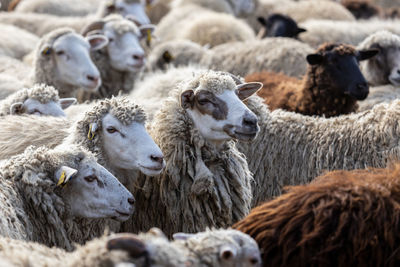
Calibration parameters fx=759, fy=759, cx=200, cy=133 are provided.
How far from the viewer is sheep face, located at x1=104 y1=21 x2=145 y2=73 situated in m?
8.20

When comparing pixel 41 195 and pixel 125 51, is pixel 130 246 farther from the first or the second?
pixel 125 51

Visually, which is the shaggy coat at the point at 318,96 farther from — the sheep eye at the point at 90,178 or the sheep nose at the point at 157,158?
the sheep eye at the point at 90,178

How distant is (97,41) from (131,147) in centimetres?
360

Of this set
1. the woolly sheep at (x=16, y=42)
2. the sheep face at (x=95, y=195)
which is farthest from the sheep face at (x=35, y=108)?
the woolly sheep at (x=16, y=42)

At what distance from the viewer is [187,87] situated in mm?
5141

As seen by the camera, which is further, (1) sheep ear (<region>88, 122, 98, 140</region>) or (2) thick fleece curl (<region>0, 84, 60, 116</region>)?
(2) thick fleece curl (<region>0, 84, 60, 116</region>)

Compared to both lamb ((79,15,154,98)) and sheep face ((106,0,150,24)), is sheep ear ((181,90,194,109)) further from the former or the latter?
sheep face ((106,0,150,24))

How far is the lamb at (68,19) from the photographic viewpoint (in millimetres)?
10508

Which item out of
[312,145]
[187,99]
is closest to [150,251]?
[187,99]

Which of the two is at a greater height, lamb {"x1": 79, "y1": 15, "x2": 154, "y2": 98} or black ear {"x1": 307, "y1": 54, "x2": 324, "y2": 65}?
black ear {"x1": 307, "y1": 54, "x2": 324, "y2": 65}

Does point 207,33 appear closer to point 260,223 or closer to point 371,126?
point 371,126

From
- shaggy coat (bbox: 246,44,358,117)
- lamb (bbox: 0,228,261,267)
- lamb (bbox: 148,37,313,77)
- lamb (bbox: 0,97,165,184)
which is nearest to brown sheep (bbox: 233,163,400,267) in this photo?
lamb (bbox: 0,228,261,267)

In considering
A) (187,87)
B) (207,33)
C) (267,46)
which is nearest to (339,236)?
(187,87)

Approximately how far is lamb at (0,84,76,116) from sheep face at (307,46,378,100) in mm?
2273
